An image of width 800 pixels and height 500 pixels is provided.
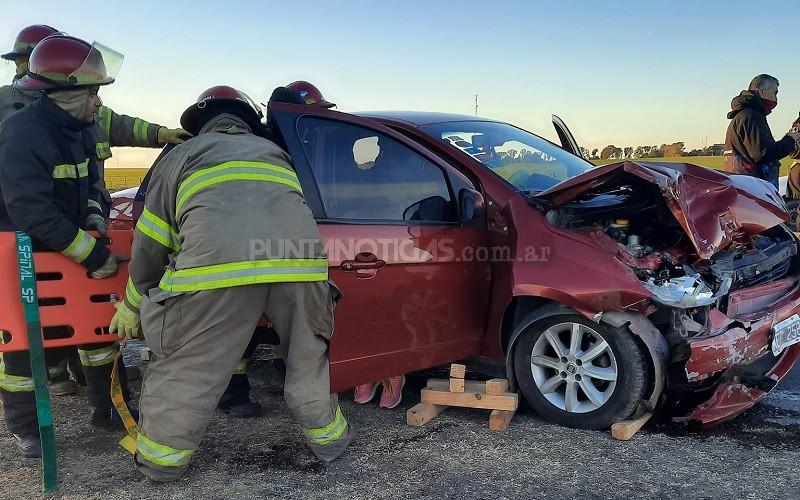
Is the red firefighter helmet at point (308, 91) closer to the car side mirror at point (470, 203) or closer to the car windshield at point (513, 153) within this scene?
the car windshield at point (513, 153)

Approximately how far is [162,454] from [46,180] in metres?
1.37

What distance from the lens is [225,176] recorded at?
9.50 feet

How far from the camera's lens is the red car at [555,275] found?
3355mm

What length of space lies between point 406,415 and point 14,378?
6.54ft

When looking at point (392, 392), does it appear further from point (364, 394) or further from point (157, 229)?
point (157, 229)

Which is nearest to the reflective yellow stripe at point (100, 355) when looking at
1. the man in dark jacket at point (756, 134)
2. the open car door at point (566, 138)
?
the open car door at point (566, 138)

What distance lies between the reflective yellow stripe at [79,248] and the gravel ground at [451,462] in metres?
1.00

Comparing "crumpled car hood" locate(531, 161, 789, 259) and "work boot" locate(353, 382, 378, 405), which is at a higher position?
"crumpled car hood" locate(531, 161, 789, 259)

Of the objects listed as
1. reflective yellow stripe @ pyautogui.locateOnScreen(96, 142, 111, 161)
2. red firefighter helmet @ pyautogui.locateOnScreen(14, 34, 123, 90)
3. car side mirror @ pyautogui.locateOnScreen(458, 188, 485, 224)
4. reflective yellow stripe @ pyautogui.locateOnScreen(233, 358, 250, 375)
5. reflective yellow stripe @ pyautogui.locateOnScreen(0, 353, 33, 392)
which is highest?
red firefighter helmet @ pyautogui.locateOnScreen(14, 34, 123, 90)

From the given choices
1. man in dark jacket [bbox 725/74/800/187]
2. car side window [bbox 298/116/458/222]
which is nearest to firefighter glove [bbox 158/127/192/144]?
car side window [bbox 298/116/458/222]

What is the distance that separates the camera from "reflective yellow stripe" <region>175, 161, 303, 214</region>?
2879mm

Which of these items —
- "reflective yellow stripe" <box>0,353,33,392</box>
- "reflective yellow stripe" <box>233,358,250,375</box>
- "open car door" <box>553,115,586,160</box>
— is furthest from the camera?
"open car door" <box>553,115,586,160</box>

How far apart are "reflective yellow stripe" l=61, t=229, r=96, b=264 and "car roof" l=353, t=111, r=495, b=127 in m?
1.87

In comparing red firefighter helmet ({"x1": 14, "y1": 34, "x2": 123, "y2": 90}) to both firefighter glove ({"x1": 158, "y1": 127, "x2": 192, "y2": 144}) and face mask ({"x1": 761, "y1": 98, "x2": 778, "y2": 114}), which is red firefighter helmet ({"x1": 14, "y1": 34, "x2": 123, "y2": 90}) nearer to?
firefighter glove ({"x1": 158, "y1": 127, "x2": 192, "y2": 144})
